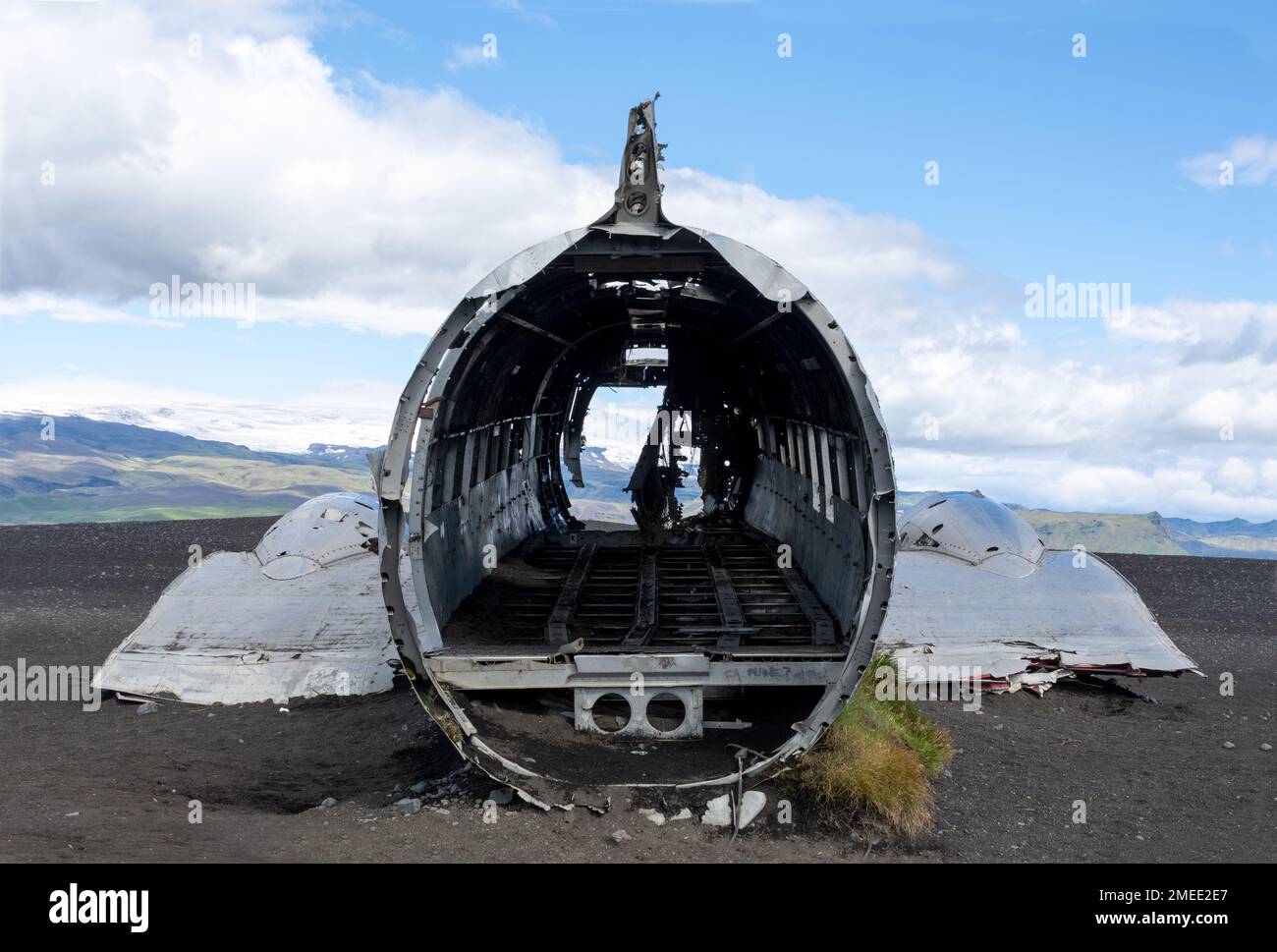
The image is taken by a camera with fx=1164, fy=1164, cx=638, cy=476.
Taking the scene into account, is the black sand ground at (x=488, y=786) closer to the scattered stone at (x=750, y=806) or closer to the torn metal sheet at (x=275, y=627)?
the scattered stone at (x=750, y=806)

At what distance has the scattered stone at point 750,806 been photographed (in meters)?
6.82

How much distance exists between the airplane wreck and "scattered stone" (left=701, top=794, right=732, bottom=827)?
119mm

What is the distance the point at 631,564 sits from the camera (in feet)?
43.1

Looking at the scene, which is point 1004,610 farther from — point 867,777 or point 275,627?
point 275,627

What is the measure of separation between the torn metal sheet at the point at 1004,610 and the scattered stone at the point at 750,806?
14.9ft

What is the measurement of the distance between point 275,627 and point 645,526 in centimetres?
510

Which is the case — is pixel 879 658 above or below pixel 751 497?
below

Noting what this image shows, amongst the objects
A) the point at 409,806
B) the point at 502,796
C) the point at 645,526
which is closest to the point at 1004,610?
the point at 645,526

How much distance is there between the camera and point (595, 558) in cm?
1355

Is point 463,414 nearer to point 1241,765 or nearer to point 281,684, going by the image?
point 281,684
